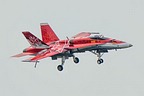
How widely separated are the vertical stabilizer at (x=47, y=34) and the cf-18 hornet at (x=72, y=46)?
4.42 m

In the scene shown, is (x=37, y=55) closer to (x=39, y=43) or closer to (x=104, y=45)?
(x=39, y=43)

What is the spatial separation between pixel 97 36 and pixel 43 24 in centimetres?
1595

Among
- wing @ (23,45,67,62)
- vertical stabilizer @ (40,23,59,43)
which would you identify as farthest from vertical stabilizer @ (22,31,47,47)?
vertical stabilizer @ (40,23,59,43)

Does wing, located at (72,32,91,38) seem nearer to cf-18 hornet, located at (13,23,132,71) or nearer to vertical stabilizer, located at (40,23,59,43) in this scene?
cf-18 hornet, located at (13,23,132,71)

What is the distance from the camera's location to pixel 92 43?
161875mm

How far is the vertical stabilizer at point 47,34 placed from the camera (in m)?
171

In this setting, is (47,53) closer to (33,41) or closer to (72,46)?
(33,41)

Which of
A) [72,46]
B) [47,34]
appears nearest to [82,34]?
[72,46]

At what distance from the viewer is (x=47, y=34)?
566ft

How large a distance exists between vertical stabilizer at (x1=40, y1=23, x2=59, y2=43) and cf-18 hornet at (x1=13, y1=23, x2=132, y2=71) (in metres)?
4.42

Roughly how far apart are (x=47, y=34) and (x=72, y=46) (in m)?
11.2

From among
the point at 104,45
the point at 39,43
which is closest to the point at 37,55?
the point at 39,43

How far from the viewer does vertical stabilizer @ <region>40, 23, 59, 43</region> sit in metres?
171

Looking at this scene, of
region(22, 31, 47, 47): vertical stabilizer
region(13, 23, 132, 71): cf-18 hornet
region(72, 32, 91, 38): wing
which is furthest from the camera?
region(72, 32, 91, 38): wing
